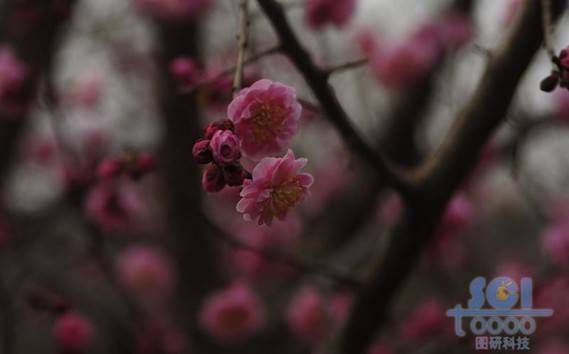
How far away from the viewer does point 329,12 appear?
1.81 metres

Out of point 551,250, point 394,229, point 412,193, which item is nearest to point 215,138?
point 412,193

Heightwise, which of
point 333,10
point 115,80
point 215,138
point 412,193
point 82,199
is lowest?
point 215,138

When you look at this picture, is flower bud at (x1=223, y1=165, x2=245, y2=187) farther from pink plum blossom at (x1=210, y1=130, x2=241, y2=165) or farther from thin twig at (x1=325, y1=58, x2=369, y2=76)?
thin twig at (x1=325, y1=58, x2=369, y2=76)

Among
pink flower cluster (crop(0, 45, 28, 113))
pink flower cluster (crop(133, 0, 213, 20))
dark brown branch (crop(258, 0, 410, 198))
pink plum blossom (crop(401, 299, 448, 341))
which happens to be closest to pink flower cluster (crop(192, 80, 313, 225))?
dark brown branch (crop(258, 0, 410, 198))

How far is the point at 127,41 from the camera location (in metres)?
5.30

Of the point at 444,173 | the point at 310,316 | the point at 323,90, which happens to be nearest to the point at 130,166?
the point at 323,90

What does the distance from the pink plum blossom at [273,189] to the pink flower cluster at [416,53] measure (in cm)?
263

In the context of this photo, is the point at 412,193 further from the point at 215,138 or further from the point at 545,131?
the point at 545,131

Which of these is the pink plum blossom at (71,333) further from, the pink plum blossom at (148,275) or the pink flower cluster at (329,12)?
the pink plum blossom at (148,275)

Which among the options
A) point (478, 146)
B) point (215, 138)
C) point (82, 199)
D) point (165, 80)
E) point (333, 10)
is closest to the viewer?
point (215, 138)

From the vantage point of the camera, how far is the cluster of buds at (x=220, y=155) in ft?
2.38

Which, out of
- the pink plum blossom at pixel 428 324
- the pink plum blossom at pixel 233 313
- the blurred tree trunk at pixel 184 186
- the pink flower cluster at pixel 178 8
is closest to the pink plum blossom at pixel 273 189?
the pink plum blossom at pixel 428 324

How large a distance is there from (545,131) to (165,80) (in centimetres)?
198

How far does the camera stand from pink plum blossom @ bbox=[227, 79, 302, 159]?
81 centimetres
